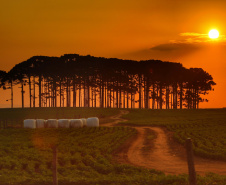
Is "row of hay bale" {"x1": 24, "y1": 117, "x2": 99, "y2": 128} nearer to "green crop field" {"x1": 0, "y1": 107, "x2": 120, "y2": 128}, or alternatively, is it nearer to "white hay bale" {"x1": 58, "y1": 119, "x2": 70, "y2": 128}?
"white hay bale" {"x1": 58, "y1": 119, "x2": 70, "y2": 128}

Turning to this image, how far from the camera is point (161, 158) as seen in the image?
121 feet

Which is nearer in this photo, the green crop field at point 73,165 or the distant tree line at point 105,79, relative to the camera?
the green crop field at point 73,165

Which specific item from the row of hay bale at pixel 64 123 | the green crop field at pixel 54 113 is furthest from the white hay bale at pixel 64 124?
the green crop field at pixel 54 113

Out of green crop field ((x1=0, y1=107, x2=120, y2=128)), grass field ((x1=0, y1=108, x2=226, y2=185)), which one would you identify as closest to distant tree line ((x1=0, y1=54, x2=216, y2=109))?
green crop field ((x1=0, y1=107, x2=120, y2=128))

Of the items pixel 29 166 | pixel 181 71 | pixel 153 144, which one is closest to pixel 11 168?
pixel 29 166

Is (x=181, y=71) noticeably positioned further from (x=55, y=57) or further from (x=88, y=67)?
(x=55, y=57)

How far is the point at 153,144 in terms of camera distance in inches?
1802

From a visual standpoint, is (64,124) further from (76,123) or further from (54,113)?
(54,113)

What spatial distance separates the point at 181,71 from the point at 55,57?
139 ft

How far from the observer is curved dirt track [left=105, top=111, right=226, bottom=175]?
3161 centimetres

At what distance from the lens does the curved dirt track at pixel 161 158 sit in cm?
3161

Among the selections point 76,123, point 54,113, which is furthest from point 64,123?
point 54,113

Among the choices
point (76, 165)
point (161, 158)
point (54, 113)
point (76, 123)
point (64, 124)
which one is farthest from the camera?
point (54, 113)

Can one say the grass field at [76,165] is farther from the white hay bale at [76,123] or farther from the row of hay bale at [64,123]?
the row of hay bale at [64,123]
